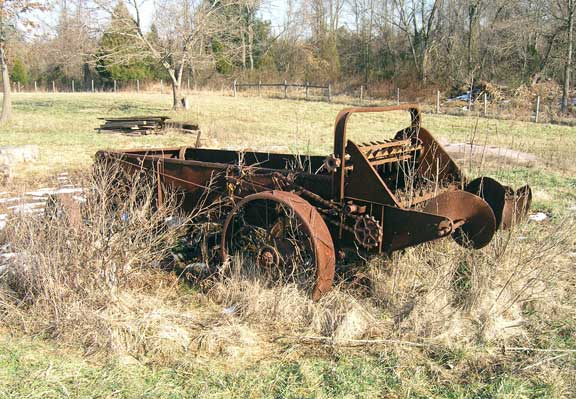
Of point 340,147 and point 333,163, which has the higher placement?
point 340,147

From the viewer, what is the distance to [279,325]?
3.81 m

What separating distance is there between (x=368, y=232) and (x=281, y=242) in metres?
0.76

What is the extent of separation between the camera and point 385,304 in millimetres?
4121

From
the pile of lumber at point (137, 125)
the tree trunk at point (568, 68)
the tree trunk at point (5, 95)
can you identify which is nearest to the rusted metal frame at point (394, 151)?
the pile of lumber at point (137, 125)

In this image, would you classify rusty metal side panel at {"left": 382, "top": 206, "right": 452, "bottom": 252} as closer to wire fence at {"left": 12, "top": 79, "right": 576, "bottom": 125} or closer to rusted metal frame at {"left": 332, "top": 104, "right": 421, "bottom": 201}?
rusted metal frame at {"left": 332, "top": 104, "right": 421, "bottom": 201}

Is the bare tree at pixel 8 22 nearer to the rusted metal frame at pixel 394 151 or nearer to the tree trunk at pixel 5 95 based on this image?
the tree trunk at pixel 5 95

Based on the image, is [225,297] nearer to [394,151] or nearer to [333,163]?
[333,163]

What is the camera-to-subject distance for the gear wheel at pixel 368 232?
152 inches

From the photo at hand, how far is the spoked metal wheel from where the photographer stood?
391 cm

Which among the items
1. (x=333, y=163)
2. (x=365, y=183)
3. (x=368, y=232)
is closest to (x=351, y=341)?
(x=368, y=232)

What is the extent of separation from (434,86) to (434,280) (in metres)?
31.4

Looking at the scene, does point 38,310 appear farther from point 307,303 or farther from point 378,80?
point 378,80

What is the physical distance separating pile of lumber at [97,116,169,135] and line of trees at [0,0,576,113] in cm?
545

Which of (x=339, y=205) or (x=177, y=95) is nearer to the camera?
(x=339, y=205)
